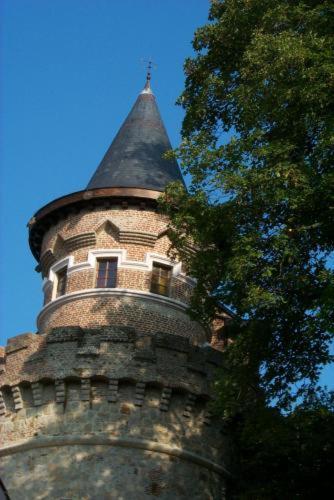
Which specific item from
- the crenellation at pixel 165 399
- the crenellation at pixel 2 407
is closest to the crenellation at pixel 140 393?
the crenellation at pixel 165 399

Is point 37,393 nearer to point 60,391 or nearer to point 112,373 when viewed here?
point 60,391

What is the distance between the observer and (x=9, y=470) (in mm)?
17781

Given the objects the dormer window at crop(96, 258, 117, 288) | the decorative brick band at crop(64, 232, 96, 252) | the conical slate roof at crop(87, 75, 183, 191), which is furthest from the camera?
the conical slate roof at crop(87, 75, 183, 191)

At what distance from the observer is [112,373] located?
18.0m

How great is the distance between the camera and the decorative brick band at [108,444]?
17438 millimetres

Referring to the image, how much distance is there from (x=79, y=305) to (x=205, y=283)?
177 inches

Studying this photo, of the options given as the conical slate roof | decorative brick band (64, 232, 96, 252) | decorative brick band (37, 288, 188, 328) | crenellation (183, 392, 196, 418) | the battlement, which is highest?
the conical slate roof

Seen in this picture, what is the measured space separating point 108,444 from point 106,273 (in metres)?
4.67

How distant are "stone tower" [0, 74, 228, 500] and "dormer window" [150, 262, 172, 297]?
3cm

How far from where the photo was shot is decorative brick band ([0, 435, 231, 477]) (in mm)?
17438

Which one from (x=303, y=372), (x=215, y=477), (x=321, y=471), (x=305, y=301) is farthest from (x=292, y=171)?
(x=215, y=477)

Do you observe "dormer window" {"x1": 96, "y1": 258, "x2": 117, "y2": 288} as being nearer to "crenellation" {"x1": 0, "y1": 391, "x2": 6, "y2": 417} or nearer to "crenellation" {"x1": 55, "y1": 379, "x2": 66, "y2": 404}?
"crenellation" {"x1": 55, "y1": 379, "x2": 66, "y2": 404}

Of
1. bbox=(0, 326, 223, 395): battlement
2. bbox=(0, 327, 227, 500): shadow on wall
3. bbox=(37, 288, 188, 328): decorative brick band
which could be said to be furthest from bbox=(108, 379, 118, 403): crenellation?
bbox=(37, 288, 188, 328): decorative brick band

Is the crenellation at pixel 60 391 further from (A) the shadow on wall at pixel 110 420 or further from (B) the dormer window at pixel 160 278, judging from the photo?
(B) the dormer window at pixel 160 278
